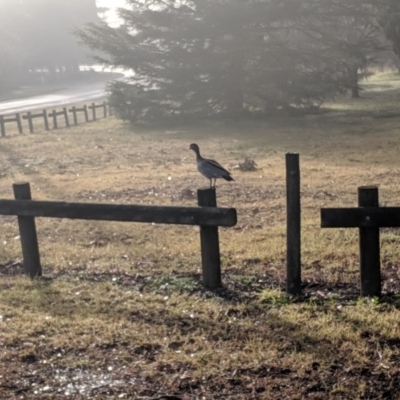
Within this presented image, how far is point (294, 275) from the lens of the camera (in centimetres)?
721

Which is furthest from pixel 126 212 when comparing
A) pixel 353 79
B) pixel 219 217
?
pixel 353 79

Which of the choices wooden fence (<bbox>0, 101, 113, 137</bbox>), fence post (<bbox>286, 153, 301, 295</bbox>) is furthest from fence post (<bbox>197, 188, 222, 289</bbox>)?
wooden fence (<bbox>0, 101, 113, 137</bbox>)

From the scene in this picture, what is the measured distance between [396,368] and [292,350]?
2.64 ft

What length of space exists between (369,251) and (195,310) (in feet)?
5.35

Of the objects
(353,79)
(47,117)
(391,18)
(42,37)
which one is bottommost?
(47,117)

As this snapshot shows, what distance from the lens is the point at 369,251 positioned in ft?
22.6

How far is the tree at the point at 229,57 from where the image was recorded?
34.2m

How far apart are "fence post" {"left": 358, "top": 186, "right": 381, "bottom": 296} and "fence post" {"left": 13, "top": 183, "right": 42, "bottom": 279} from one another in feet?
11.9

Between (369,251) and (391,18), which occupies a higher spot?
(391,18)

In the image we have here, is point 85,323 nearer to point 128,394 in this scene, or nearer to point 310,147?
point 128,394

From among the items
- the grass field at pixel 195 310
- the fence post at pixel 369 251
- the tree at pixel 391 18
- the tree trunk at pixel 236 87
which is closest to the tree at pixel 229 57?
the tree trunk at pixel 236 87

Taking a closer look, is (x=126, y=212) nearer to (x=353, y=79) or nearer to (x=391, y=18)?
(x=391, y=18)

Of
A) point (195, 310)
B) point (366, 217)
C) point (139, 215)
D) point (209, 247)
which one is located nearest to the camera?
point (366, 217)

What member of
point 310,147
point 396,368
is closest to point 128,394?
point 396,368
